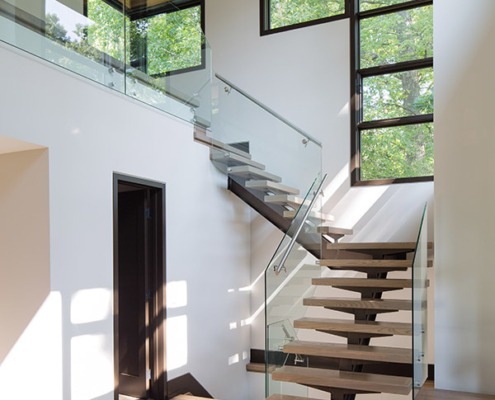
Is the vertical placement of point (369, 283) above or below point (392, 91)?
below

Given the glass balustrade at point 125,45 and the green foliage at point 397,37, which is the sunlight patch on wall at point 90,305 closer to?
the glass balustrade at point 125,45

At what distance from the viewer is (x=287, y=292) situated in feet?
16.5

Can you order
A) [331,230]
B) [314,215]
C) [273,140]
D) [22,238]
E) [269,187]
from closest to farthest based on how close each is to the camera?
[22,238] → [314,215] → [331,230] → [269,187] → [273,140]

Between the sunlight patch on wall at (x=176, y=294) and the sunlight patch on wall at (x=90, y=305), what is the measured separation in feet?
3.04

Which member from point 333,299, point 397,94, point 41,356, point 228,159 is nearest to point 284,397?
point 333,299

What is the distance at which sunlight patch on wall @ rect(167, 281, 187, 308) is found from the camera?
5.71 metres

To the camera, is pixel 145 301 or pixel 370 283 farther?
pixel 145 301

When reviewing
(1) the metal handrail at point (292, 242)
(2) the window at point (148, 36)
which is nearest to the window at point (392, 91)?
(1) the metal handrail at point (292, 242)

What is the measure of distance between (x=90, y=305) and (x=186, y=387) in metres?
1.81

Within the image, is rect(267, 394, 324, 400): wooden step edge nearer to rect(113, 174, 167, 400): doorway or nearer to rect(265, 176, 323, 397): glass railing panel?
rect(265, 176, 323, 397): glass railing panel

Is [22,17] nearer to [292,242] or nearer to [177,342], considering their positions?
[292,242]

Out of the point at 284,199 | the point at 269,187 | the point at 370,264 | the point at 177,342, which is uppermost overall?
the point at 269,187

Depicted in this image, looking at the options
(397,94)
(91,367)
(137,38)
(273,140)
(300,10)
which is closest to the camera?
(91,367)

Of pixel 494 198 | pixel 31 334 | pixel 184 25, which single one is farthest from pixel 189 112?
pixel 494 198
